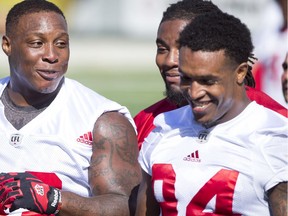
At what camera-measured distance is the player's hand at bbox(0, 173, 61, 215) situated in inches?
202

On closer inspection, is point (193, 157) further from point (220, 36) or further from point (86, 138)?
point (86, 138)

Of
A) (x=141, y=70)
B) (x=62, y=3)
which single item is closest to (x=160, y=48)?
(x=141, y=70)

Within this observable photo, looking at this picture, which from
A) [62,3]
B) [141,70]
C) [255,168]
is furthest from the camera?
[62,3]

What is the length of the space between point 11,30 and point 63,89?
528mm

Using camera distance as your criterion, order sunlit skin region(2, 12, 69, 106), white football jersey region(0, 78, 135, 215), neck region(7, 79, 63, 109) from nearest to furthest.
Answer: white football jersey region(0, 78, 135, 215) < sunlit skin region(2, 12, 69, 106) < neck region(7, 79, 63, 109)

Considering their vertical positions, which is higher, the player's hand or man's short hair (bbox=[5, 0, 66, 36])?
man's short hair (bbox=[5, 0, 66, 36])

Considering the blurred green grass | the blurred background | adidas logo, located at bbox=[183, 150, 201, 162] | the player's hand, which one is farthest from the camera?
the blurred background

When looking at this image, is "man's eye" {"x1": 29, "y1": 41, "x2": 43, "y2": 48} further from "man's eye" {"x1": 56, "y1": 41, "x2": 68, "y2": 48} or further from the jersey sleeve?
the jersey sleeve

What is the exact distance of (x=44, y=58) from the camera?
5.86 meters

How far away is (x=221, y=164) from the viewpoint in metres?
4.65

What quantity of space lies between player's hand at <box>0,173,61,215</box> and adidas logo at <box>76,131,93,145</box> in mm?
526

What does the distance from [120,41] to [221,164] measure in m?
19.9

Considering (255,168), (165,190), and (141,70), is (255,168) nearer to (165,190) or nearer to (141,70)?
(165,190)

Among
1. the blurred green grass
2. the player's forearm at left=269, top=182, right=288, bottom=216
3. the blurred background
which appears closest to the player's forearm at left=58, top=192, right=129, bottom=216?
the player's forearm at left=269, top=182, right=288, bottom=216
